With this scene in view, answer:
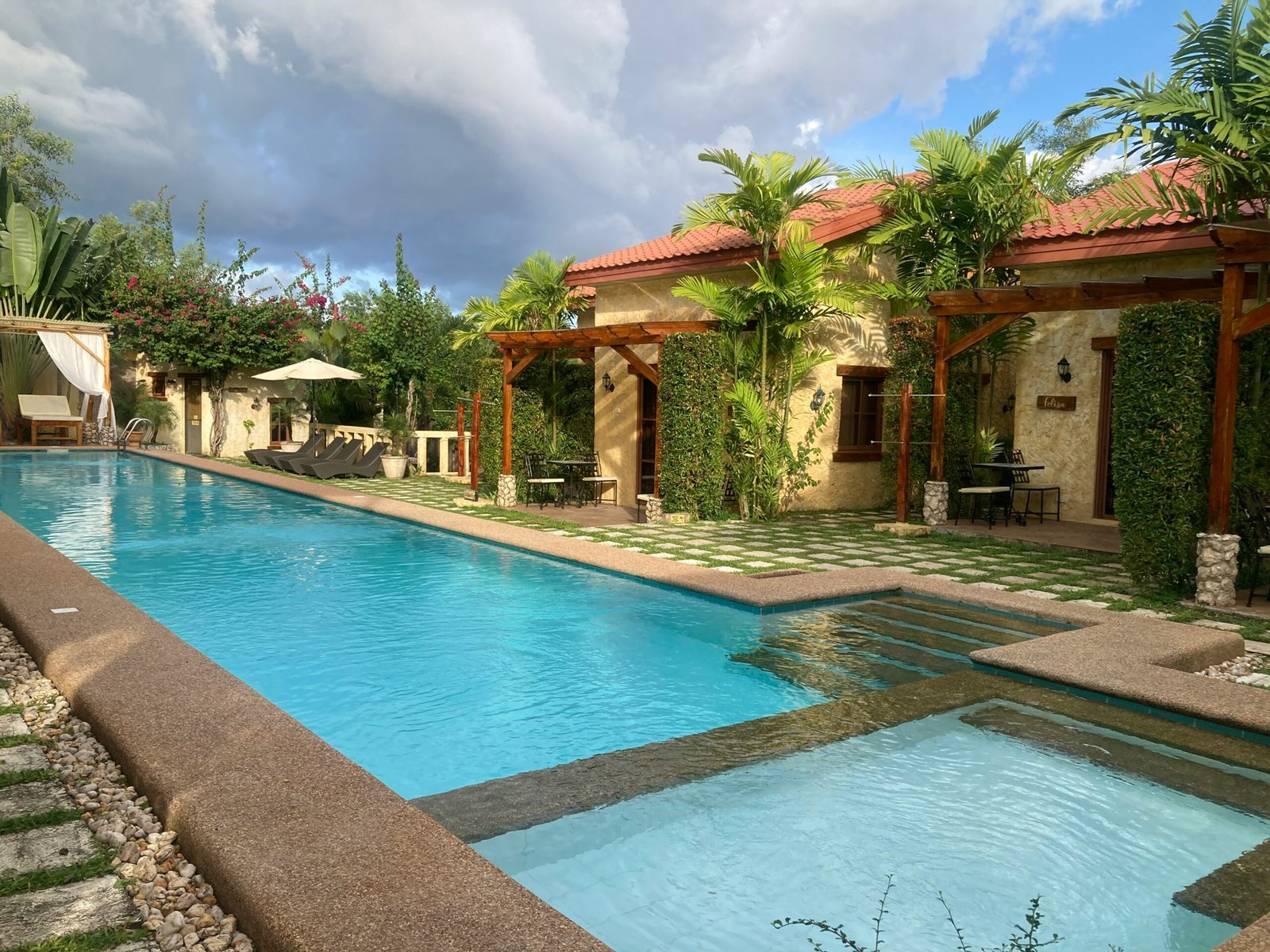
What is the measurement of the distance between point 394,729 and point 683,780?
1994 mm

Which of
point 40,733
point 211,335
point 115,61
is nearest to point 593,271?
point 40,733

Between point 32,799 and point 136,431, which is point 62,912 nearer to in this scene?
point 32,799

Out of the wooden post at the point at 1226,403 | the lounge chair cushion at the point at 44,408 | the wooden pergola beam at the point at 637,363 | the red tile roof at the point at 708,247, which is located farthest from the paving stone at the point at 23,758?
the lounge chair cushion at the point at 44,408

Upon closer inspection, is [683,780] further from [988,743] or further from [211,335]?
[211,335]

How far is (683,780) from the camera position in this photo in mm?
4574

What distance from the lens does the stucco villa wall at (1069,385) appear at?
43.4 feet

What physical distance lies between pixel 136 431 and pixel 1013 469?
26403 mm

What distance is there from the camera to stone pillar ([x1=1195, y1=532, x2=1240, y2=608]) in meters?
7.89

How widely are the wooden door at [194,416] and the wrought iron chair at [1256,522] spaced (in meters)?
28.9

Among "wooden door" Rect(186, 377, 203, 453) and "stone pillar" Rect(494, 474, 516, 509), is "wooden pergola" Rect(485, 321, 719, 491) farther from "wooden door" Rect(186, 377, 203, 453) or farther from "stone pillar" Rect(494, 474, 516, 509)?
"wooden door" Rect(186, 377, 203, 453)

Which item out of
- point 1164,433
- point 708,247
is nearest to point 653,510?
point 708,247

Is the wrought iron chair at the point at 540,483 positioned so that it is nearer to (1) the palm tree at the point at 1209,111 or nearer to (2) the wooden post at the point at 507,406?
(2) the wooden post at the point at 507,406

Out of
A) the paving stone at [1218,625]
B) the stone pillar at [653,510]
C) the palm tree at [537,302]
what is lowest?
the paving stone at [1218,625]

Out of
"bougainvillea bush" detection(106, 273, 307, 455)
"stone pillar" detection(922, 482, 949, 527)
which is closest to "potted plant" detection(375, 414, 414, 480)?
"bougainvillea bush" detection(106, 273, 307, 455)
